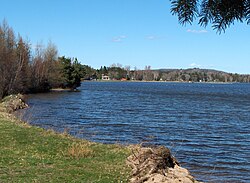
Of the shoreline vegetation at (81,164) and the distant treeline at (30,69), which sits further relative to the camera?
the distant treeline at (30,69)

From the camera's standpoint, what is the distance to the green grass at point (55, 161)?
8836mm

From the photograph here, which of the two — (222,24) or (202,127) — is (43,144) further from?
(202,127)

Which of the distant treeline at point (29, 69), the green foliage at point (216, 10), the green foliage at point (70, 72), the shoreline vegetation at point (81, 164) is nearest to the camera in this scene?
the green foliage at point (216, 10)

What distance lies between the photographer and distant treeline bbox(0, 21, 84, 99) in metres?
55.4

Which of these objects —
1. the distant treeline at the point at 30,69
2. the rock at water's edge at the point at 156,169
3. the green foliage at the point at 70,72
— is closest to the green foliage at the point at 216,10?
the rock at water's edge at the point at 156,169

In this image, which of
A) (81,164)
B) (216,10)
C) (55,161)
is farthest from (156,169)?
(216,10)

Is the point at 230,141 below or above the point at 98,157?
below

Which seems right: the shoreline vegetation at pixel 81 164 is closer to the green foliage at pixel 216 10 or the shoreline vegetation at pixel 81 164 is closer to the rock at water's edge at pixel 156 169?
the rock at water's edge at pixel 156 169

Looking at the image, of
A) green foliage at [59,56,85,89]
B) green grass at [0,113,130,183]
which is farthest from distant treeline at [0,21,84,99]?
green grass at [0,113,130,183]

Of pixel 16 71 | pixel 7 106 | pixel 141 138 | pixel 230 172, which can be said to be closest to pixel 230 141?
pixel 141 138

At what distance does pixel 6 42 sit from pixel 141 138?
45518 millimetres

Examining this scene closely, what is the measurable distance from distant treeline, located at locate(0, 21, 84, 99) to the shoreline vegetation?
4232cm

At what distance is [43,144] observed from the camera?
13711 millimetres

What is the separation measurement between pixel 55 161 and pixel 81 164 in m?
0.85
